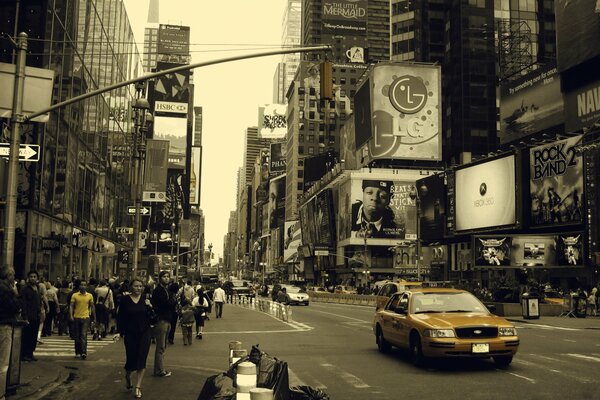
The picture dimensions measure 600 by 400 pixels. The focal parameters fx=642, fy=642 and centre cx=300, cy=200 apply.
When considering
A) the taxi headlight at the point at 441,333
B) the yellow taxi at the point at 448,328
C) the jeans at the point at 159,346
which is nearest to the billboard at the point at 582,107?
the yellow taxi at the point at 448,328

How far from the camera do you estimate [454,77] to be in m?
111

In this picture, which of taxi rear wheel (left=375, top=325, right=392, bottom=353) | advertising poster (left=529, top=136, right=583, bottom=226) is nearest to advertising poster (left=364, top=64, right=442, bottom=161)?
advertising poster (left=529, top=136, right=583, bottom=226)

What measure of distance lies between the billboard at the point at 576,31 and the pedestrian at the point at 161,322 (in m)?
55.2

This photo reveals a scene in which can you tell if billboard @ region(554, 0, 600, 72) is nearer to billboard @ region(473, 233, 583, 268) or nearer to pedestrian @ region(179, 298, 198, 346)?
billboard @ region(473, 233, 583, 268)

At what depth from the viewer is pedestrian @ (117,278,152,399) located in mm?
10445

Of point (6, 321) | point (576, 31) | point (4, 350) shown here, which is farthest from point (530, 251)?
point (4, 350)

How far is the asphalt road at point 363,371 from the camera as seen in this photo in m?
10.5

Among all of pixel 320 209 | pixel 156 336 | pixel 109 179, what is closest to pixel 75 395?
pixel 156 336

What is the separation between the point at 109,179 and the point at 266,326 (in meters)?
24.7

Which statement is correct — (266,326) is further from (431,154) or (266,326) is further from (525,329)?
(431,154)

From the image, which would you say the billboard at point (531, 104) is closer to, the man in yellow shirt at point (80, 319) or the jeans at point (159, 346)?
the man in yellow shirt at point (80, 319)

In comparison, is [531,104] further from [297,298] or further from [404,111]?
[297,298]

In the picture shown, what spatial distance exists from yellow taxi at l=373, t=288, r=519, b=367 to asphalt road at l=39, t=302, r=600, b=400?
40 centimetres

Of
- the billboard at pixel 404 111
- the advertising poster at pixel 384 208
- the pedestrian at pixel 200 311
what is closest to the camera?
the pedestrian at pixel 200 311
